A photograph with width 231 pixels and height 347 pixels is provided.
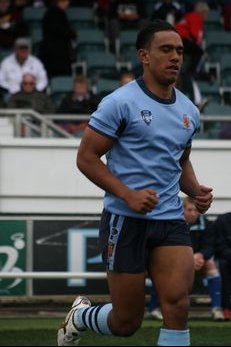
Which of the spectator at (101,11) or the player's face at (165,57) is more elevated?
the spectator at (101,11)

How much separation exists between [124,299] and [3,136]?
6749 millimetres

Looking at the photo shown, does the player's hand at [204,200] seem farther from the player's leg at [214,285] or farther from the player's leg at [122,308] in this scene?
the player's leg at [214,285]

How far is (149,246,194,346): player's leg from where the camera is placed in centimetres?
677

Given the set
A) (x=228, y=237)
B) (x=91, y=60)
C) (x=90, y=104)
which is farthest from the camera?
(x=91, y=60)

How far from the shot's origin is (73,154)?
13.0m

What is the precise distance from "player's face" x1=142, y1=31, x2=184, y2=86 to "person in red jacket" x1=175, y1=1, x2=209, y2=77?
31.7 feet

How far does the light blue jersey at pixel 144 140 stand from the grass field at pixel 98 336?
2.45m

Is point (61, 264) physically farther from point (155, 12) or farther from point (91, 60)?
point (155, 12)

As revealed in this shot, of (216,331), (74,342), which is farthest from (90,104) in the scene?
(74,342)

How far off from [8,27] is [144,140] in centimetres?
1032

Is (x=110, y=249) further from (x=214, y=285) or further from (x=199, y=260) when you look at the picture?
(x=214, y=285)

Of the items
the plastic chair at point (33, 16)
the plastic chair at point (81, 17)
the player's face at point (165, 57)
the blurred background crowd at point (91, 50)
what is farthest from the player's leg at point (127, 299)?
the plastic chair at point (81, 17)

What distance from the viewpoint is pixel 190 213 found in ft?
38.6

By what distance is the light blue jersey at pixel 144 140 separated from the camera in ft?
22.6
